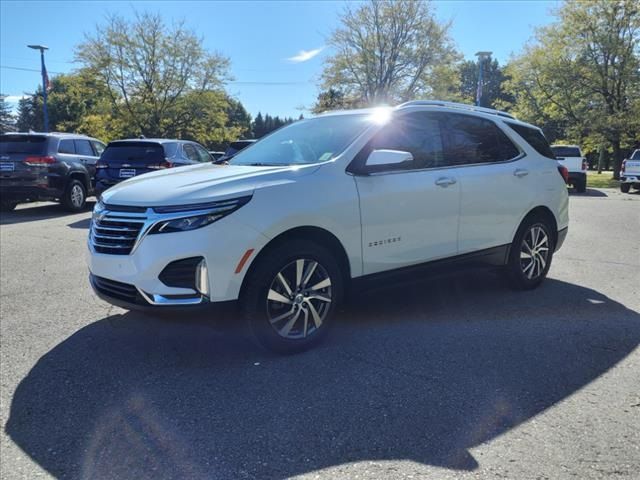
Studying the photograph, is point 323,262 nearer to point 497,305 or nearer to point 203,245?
point 203,245

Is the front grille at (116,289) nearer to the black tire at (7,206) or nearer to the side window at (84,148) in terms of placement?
the side window at (84,148)

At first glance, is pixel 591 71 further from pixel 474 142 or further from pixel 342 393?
pixel 342 393

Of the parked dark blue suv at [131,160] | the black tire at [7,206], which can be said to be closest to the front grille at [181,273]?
the parked dark blue suv at [131,160]

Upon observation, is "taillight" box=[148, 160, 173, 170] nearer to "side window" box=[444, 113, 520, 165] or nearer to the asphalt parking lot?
the asphalt parking lot

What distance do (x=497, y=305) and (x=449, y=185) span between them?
4.50 feet

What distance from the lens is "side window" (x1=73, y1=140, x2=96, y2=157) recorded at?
12.1 metres

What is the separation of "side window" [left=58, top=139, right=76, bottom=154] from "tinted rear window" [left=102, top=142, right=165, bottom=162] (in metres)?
1.80

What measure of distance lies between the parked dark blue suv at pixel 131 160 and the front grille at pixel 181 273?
7.44m

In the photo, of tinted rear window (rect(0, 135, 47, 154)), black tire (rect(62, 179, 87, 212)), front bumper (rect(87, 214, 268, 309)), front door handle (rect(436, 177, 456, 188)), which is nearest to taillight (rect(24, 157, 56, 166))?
tinted rear window (rect(0, 135, 47, 154))

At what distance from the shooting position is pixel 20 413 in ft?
9.16

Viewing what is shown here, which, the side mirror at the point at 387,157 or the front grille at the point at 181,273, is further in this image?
the side mirror at the point at 387,157

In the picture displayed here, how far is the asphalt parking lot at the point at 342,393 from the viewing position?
238cm

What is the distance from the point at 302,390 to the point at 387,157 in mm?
1769

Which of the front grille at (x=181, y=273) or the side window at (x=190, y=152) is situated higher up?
the side window at (x=190, y=152)
